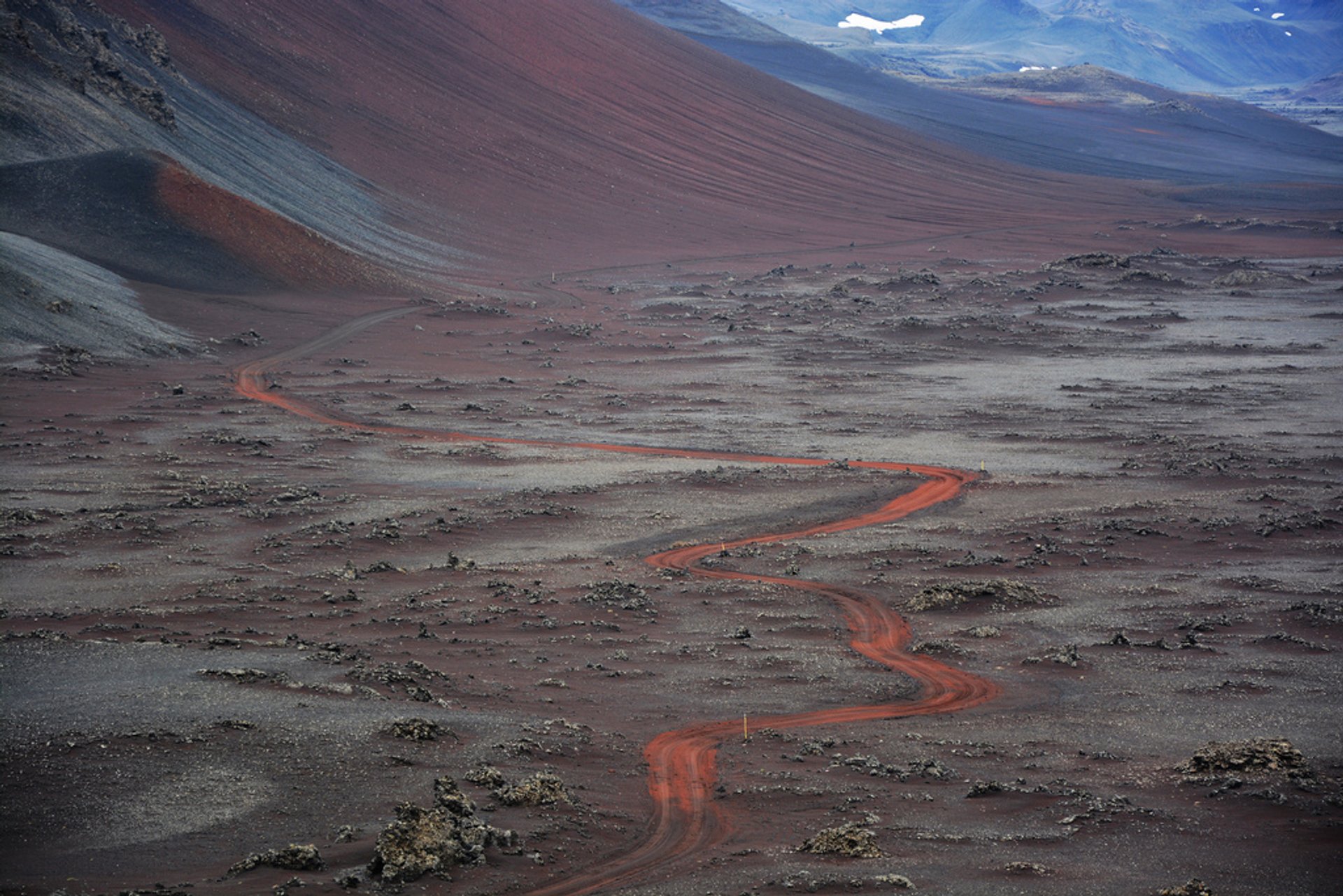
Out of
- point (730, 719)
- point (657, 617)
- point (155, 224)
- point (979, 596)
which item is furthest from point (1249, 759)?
point (155, 224)

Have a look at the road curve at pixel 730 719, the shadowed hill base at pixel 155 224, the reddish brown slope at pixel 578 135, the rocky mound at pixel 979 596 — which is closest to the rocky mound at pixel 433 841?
the road curve at pixel 730 719

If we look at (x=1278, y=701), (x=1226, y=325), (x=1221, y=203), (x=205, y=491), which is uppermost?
(x=1221, y=203)

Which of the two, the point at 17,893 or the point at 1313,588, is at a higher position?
the point at 1313,588

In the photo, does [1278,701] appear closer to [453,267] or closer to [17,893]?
[17,893]

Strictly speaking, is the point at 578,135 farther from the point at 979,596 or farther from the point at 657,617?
the point at 657,617

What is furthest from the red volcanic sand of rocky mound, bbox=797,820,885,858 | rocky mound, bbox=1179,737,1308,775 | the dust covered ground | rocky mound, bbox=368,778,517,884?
rocky mound, bbox=1179,737,1308,775

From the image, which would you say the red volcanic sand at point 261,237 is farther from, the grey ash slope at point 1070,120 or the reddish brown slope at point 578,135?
the grey ash slope at point 1070,120

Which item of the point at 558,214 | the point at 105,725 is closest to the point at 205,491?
the point at 105,725
